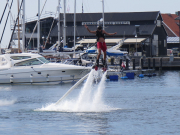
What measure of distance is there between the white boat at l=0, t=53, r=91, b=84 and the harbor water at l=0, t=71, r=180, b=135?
2.75 metres

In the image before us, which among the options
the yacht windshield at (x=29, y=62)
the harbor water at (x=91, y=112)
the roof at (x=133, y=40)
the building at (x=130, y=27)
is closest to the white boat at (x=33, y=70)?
the yacht windshield at (x=29, y=62)

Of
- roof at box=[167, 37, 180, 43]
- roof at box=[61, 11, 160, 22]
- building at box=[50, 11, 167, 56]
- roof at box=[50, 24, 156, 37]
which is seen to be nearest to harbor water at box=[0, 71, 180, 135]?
building at box=[50, 11, 167, 56]

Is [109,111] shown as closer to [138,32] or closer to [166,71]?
[166,71]

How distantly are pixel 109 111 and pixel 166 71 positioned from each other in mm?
50464

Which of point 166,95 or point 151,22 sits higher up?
point 151,22

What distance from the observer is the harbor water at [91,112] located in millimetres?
28062

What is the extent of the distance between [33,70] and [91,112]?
68.0ft

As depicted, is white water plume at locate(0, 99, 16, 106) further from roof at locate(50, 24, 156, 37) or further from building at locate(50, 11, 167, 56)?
roof at locate(50, 24, 156, 37)

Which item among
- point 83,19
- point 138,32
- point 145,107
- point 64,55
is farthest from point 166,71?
point 145,107

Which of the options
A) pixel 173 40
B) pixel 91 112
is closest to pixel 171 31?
pixel 173 40

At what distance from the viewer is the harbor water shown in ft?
92.1

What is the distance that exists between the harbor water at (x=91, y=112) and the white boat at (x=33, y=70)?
275 cm

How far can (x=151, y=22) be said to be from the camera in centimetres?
10694

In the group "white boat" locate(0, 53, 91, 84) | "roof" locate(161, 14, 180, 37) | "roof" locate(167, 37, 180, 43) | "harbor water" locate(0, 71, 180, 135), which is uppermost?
"roof" locate(161, 14, 180, 37)
